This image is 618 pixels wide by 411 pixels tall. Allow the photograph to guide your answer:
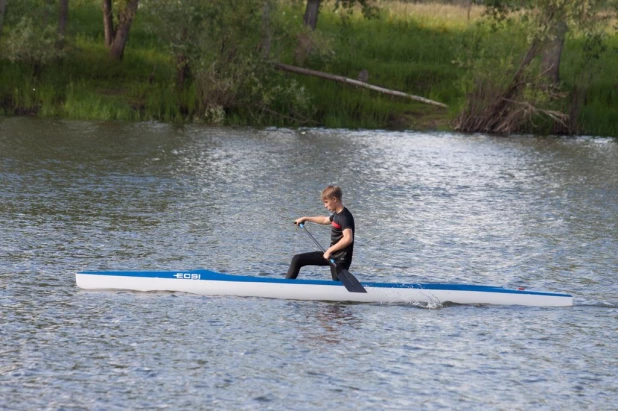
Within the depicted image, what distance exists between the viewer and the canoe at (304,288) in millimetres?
13547

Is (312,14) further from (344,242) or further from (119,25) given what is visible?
(344,242)

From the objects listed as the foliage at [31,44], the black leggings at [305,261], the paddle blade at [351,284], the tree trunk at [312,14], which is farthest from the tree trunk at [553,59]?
the paddle blade at [351,284]

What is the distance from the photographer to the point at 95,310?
12.7 metres

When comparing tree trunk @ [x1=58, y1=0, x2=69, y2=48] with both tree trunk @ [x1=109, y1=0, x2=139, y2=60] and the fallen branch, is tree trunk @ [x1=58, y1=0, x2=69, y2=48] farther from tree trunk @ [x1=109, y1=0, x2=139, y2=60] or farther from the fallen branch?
the fallen branch

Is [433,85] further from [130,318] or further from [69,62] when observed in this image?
[130,318]

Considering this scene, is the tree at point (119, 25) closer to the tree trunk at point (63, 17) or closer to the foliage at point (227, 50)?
the tree trunk at point (63, 17)

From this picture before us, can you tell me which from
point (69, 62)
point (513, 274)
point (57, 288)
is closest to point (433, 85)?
point (69, 62)

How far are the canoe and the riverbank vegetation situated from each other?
23.3 meters

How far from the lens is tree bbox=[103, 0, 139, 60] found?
3956cm

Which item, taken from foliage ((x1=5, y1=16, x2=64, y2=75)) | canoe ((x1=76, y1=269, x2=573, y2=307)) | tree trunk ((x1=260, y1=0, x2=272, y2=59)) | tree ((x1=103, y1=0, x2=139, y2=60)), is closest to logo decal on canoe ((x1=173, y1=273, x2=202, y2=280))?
canoe ((x1=76, y1=269, x2=573, y2=307))

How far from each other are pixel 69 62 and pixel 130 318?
2952 centimetres

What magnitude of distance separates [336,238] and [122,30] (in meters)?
28.5

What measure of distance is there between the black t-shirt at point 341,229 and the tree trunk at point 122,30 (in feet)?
89.8

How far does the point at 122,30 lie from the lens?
133ft
